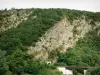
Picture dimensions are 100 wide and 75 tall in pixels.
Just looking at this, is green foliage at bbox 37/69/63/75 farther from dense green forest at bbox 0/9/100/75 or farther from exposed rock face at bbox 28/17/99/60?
exposed rock face at bbox 28/17/99/60

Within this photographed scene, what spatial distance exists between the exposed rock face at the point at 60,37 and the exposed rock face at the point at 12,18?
A: 998 centimetres

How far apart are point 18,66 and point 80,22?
34.1 metres

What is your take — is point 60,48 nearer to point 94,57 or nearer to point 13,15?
point 94,57

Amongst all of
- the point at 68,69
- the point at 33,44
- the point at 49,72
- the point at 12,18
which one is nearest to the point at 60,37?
the point at 33,44

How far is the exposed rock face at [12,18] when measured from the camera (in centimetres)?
10705

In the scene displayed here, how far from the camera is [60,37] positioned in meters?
104

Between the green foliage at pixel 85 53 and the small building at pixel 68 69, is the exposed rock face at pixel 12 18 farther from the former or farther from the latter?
the small building at pixel 68 69

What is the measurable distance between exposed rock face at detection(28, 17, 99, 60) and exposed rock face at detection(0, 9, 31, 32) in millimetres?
9982

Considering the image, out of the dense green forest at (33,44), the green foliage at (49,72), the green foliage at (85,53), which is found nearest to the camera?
the dense green forest at (33,44)

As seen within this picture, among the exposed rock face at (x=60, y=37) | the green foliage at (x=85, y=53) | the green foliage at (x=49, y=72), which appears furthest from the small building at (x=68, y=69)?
the exposed rock face at (x=60, y=37)

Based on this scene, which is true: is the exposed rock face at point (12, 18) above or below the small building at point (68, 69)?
above

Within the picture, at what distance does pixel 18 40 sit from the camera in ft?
312

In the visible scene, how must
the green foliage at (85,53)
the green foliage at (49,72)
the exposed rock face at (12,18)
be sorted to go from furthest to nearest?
the exposed rock face at (12,18), the green foliage at (85,53), the green foliage at (49,72)

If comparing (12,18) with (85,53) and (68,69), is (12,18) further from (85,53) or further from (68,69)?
(68,69)
